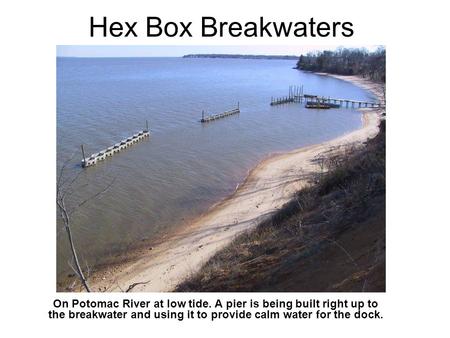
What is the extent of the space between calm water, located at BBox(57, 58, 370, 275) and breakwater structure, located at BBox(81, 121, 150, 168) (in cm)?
53

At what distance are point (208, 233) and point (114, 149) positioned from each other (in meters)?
15.5

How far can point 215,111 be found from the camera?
46.0 meters

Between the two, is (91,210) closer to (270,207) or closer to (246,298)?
(270,207)

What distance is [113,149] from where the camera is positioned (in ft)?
94.4

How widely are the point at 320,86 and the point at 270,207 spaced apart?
66018 millimetres

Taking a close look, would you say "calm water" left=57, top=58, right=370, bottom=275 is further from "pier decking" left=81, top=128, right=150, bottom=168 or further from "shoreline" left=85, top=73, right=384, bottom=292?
"shoreline" left=85, top=73, right=384, bottom=292

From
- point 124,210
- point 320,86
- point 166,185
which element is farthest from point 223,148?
point 320,86

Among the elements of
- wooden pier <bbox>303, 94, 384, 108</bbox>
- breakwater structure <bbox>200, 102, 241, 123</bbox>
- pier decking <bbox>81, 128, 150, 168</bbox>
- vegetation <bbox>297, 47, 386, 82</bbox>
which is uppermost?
vegetation <bbox>297, 47, 386, 82</bbox>

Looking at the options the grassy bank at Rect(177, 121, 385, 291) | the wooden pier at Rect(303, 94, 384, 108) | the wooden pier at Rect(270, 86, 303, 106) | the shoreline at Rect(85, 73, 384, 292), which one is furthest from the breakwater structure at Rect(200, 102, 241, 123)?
the grassy bank at Rect(177, 121, 385, 291)

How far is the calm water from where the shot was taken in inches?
688

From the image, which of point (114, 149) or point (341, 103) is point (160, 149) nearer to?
point (114, 149)

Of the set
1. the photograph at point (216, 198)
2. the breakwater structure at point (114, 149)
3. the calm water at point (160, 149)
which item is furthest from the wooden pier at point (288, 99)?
the breakwater structure at point (114, 149)

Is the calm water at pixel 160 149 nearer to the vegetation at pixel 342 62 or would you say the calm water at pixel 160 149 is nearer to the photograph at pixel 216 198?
the photograph at pixel 216 198

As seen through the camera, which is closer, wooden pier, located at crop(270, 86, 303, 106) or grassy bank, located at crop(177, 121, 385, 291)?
grassy bank, located at crop(177, 121, 385, 291)
